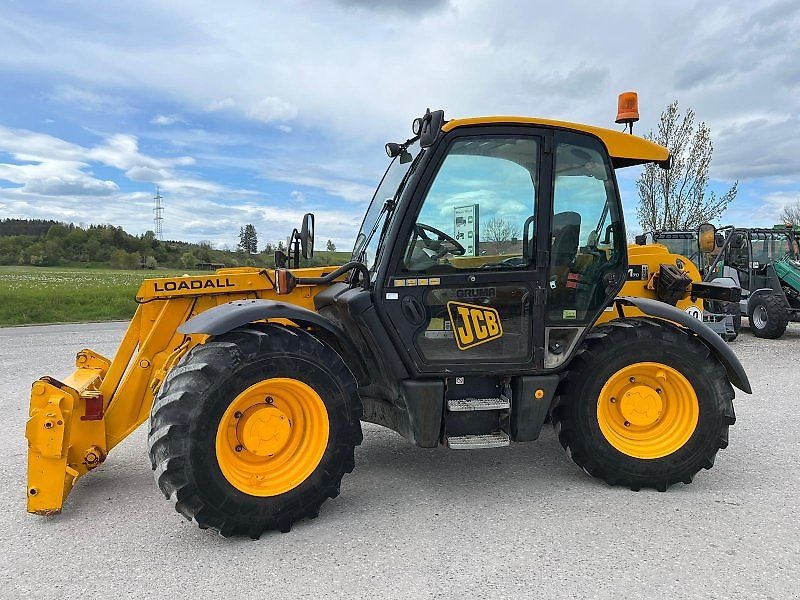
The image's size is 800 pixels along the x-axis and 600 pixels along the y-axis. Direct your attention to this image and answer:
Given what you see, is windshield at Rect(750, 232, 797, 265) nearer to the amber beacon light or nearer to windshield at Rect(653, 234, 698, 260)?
windshield at Rect(653, 234, 698, 260)

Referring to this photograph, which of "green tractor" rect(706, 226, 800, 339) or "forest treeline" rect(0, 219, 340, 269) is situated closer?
"green tractor" rect(706, 226, 800, 339)

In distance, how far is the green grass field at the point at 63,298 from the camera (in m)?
16.1

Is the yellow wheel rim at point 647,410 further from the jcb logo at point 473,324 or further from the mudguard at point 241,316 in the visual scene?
the mudguard at point 241,316

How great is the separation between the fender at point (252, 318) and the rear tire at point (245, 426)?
104 millimetres

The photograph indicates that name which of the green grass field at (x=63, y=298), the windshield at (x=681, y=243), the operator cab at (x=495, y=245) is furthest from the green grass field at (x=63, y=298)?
the windshield at (x=681, y=243)

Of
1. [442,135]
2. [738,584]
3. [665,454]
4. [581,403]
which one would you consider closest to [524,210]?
[442,135]

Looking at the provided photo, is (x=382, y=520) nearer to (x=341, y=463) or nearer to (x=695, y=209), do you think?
(x=341, y=463)

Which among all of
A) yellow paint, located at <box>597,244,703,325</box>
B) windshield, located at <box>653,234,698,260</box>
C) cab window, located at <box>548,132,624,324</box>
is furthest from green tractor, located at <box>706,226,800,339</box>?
cab window, located at <box>548,132,624,324</box>

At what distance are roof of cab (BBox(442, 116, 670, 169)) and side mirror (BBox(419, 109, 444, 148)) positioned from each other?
3.0 inches

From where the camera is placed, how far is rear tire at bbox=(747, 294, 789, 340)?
12562 mm

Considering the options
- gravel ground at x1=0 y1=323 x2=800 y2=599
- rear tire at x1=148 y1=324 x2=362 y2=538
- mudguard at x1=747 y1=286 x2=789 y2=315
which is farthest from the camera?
mudguard at x1=747 y1=286 x2=789 y2=315

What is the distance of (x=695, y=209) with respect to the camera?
67.6 feet

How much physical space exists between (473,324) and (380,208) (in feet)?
3.51

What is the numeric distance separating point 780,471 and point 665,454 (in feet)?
3.53
